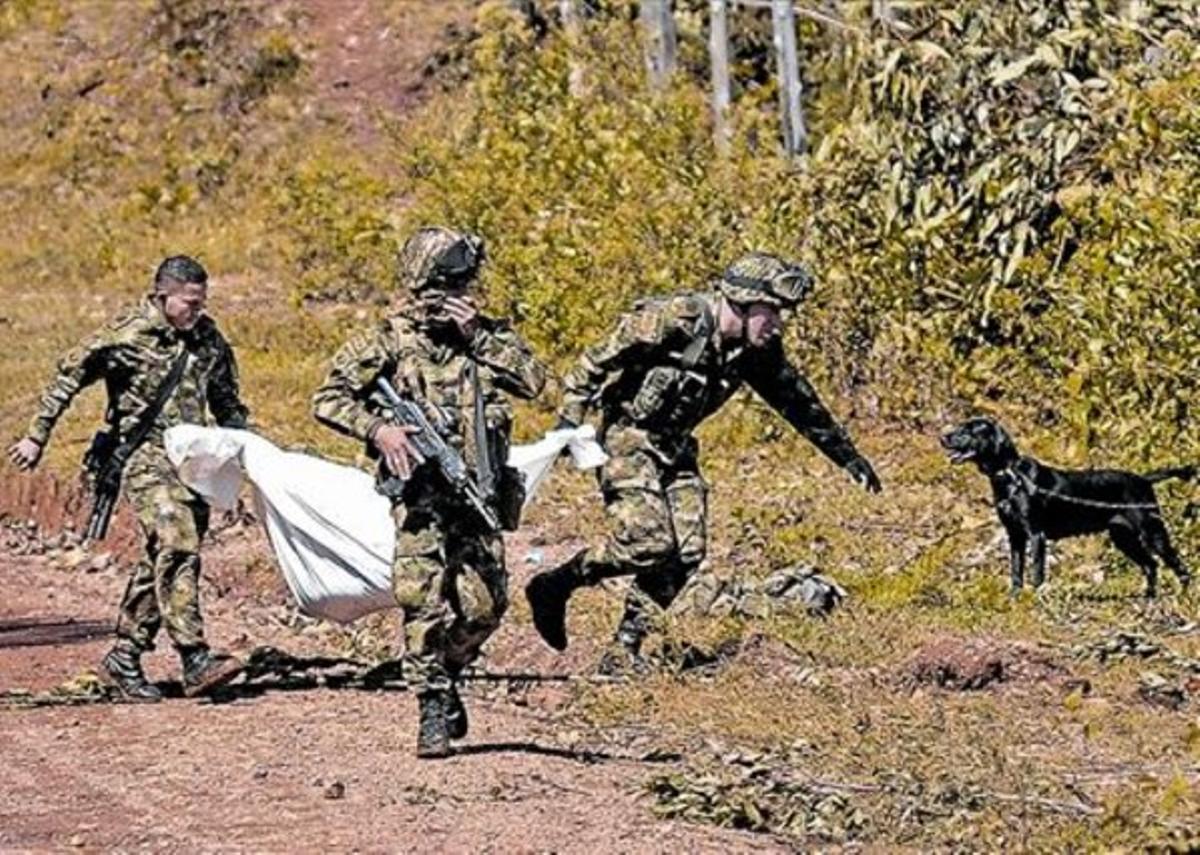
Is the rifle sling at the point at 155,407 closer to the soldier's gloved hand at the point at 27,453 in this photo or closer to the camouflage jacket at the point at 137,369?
the camouflage jacket at the point at 137,369

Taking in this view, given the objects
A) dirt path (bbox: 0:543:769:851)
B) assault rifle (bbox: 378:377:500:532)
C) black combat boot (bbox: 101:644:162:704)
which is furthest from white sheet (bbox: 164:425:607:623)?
assault rifle (bbox: 378:377:500:532)

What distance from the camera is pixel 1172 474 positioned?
456 inches

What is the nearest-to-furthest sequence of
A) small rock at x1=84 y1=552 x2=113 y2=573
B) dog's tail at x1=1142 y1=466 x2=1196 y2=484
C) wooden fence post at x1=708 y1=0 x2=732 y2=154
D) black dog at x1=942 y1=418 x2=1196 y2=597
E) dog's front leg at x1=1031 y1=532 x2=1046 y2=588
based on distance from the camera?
dog's tail at x1=1142 y1=466 x2=1196 y2=484 < black dog at x1=942 y1=418 x2=1196 y2=597 < dog's front leg at x1=1031 y1=532 x2=1046 y2=588 < small rock at x1=84 y1=552 x2=113 y2=573 < wooden fence post at x1=708 y1=0 x2=732 y2=154

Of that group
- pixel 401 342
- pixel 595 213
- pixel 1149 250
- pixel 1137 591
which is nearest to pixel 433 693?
pixel 401 342

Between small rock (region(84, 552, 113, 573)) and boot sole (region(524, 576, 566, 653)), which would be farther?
small rock (region(84, 552, 113, 573))

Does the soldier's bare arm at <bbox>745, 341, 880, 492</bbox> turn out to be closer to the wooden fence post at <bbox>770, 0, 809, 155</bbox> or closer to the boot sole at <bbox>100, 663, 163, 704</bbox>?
the boot sole at <bbox>100, 663, 163, 704</bbox>

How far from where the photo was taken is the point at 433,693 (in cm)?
836

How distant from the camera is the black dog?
463 inches

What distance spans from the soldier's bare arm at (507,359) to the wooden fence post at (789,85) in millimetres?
14689

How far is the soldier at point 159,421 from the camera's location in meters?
9.63

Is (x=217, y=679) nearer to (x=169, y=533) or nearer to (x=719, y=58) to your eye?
(x=169, y=533)

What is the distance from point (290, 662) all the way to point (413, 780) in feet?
9.32

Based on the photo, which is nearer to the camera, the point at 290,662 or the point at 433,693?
the point at 433,693

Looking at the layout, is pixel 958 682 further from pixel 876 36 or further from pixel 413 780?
pixel 876 36
